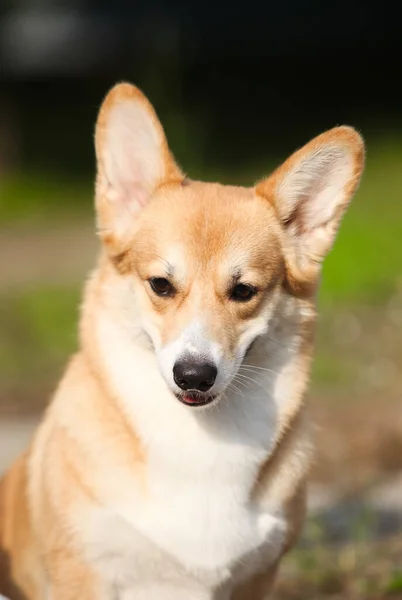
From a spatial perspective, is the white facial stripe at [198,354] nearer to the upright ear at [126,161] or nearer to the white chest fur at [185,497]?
the white chest fur at [185,497]

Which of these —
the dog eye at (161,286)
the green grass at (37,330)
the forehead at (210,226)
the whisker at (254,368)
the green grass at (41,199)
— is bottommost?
the green grass at (41,199)

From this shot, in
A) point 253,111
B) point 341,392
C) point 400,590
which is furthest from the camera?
point 253,111

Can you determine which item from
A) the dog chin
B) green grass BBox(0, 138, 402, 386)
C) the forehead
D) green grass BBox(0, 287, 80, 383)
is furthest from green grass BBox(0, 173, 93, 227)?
the dog chin

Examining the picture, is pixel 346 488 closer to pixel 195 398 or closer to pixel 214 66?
pixel 195 398

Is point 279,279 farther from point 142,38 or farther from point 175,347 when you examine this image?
point 142,38

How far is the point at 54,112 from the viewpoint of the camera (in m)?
16.1

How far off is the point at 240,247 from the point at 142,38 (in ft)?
43.2

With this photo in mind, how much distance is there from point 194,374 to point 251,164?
12342 millimetres

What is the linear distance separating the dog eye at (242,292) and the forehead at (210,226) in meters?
0.07

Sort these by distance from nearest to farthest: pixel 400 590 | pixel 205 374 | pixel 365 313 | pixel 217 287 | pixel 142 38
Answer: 1. pixel 205 374
2. pixel 217 287
3. pixel 400 590
4. pixel 365 313
5. pixel 142 38

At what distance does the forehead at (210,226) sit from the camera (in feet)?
10.8

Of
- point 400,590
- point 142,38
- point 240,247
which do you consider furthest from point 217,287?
point 142,38

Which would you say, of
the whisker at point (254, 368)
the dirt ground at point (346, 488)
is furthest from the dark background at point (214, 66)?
the whisker at point (254, 368)

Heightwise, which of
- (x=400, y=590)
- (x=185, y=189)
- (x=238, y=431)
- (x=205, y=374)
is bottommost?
(x=400, y=590)
